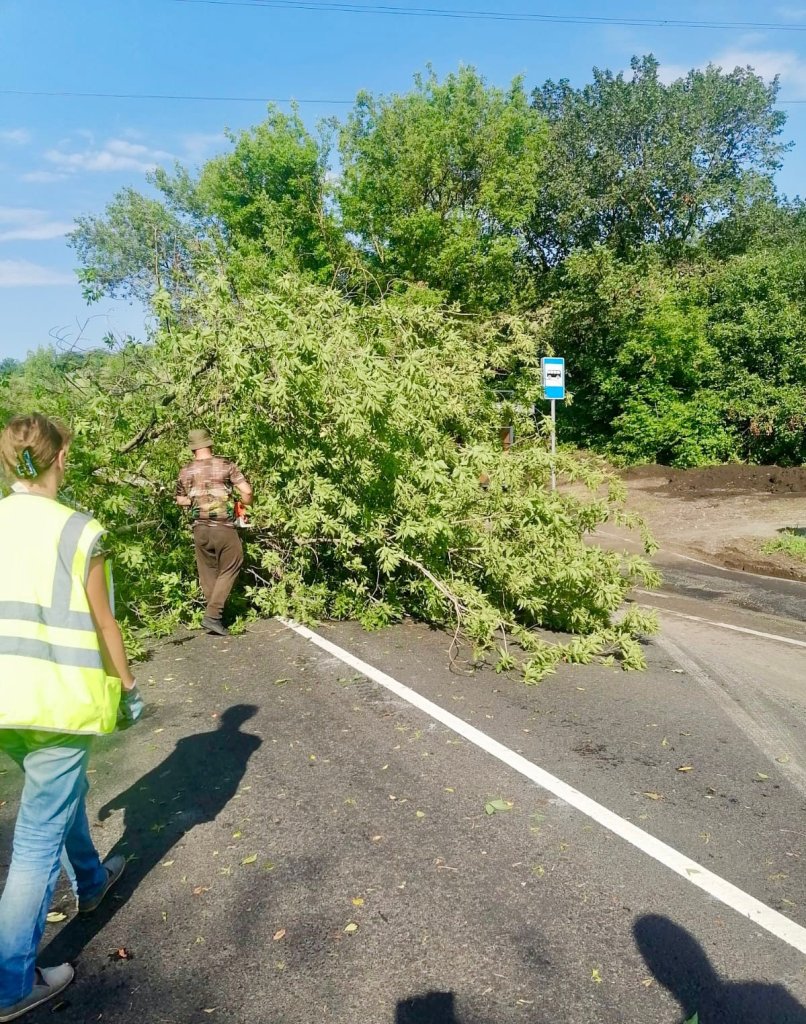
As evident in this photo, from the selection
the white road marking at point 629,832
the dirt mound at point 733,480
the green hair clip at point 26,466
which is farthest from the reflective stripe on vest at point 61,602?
A: the dirt mound at point 733,480

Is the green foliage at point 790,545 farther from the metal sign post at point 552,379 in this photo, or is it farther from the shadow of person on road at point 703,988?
the shadow of person on road at point 703,988

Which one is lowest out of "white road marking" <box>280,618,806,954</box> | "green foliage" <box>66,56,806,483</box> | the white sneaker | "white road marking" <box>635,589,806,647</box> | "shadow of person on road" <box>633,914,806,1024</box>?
"white road marking" <box>635,589,806,647</box>

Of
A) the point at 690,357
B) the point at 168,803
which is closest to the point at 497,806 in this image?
the point at 168,803

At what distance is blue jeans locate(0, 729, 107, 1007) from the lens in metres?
2.61

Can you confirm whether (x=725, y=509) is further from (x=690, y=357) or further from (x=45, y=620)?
(x=45, y=620)

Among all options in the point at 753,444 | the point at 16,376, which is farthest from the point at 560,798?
the point at 753,444

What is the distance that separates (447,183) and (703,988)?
99.2 ft

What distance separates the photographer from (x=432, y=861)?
354cm

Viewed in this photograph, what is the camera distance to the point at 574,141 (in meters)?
32.0

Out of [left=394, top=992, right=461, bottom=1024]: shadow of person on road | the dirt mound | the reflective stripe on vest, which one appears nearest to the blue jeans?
the reflective stripe on vest

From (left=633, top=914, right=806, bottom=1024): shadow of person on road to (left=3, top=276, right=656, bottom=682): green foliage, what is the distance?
3.89 m

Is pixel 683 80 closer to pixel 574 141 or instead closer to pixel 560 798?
pixel 574 141

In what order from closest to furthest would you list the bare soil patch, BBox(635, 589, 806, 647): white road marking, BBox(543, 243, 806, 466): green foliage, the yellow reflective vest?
the yellow reflective vest
BBox(635, 589, 806, 647): white road marking
the bare soil patch
BBox(543, 243, 806, 466): green foliage

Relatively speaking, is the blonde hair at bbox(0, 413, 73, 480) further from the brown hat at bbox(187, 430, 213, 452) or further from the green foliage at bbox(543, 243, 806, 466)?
the green foliage at bbox(543, 243, 806, 466)
